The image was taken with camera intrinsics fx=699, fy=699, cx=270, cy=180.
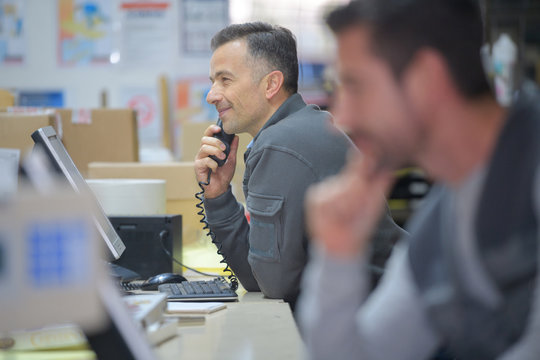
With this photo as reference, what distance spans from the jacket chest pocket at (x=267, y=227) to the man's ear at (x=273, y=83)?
0.51m

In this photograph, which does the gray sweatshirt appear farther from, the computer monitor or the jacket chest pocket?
the computer monitor

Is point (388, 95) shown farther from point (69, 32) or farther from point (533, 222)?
point (69, 32)

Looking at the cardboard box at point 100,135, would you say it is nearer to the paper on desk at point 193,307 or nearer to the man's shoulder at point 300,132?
the man's shoulder at point 300,132

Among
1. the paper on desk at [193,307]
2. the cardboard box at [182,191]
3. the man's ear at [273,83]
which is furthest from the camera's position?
the cardboard box at [182,191]

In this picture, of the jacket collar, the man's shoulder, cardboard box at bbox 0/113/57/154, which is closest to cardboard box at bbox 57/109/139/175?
cardboard box at bbox 0/113/57/154

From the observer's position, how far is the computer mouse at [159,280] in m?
1.94

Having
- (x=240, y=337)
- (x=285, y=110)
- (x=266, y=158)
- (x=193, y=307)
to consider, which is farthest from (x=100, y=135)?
(x=240, y=337)

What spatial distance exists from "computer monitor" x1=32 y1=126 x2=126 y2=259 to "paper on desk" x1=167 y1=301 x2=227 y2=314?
31 cm

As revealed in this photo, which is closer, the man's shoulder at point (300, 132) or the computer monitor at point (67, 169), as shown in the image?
the computer monitor at point (67, 169)

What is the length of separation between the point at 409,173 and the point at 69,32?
10.4 ft

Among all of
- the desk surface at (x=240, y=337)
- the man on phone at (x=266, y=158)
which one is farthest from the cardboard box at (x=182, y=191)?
the desk surface at (x=240, y=337)

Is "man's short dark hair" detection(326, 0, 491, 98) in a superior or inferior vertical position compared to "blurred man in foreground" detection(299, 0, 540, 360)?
superior

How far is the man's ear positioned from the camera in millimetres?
2279

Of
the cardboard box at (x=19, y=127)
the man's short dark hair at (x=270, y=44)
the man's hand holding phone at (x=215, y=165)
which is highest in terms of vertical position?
the man's short dark hair at (x=270, y=44)
